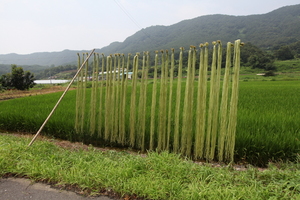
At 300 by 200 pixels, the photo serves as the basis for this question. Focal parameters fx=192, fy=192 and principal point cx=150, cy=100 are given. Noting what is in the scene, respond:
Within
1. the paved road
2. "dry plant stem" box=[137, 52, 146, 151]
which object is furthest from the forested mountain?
the paved road

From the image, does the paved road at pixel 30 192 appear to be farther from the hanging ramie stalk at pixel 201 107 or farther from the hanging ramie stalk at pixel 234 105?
the hanging ramie stalk at pixel 234 105

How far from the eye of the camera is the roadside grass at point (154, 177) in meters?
1.95

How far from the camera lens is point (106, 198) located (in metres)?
2.03

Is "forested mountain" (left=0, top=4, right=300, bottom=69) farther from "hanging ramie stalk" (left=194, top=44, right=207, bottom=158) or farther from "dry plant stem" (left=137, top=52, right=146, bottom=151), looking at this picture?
"hanging ramie stalk" (left=194, top=44, right=207, bottom=158)

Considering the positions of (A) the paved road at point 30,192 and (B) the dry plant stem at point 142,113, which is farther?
(B) the dry plant stem at point 142,113

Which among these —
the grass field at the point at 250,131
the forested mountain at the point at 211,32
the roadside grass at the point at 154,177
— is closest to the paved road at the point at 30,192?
the roadside grass at the point at 154,177

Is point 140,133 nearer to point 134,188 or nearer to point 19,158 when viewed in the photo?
point 134,188

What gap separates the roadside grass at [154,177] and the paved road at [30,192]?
0.32ft

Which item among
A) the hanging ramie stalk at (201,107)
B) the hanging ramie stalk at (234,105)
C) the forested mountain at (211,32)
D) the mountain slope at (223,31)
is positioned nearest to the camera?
the hanging ramie stalk at (234,105)

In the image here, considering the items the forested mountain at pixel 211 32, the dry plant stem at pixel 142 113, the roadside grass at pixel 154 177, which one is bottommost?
the roadside grass at pixel 154 177

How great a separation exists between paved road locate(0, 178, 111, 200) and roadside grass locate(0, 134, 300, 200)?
97mm

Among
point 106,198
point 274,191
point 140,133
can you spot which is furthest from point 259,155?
point 106,198

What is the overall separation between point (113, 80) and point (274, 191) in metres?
3.06

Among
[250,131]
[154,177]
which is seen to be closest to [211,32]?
[250,131]
